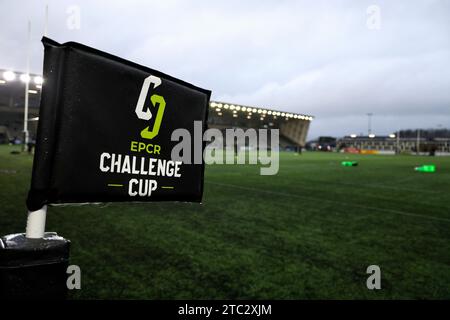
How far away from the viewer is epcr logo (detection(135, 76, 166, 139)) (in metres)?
1.48

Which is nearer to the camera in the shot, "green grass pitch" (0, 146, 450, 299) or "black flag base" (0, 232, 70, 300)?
"black flag base" (0, 232, 70, 300)

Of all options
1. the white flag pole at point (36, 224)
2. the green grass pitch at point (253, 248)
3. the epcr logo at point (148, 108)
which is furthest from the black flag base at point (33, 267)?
the green grass pitch at point (253, 248)

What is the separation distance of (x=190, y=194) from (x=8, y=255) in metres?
0.87

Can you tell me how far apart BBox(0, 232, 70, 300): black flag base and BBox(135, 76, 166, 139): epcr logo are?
2.04 ft

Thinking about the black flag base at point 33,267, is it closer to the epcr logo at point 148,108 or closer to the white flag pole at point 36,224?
the white flag pole at point 36,224

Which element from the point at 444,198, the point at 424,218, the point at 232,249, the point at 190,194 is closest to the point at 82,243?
the point at 232,249

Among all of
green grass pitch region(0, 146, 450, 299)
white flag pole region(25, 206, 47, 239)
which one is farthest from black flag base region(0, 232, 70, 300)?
green grass pitch region(0, 146, 450, 299)

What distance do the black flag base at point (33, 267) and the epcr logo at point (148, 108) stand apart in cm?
62

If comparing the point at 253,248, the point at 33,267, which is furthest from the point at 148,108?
the point at 253,248

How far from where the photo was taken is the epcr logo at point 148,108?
1.48m

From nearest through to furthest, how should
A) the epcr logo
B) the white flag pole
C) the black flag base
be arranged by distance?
1. the black flag base
2. the white flag pole
3. the epcr logo

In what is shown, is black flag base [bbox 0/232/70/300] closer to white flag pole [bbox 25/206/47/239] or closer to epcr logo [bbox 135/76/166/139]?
white flag pole [bbox 25/206/47/239]
